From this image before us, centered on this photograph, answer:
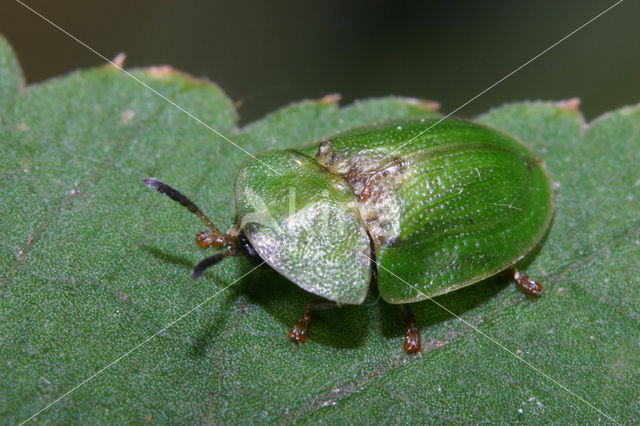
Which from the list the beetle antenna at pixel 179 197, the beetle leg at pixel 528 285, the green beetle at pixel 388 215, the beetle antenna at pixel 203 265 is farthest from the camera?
the beetle leg at pixel 528 285

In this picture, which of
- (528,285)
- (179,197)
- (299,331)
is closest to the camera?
(179,197)

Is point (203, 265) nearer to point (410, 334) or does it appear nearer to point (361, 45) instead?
point (410, 334)

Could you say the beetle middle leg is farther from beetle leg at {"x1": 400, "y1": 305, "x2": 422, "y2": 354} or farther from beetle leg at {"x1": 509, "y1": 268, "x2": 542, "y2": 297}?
beetle leg at {"x1": 509, "y1": 268, "x2": 542, "y2": 297}

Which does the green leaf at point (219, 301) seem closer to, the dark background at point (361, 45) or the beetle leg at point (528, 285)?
the beetle leg at point (528, 285)

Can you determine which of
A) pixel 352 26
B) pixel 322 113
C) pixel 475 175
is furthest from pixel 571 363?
pixel 352 26

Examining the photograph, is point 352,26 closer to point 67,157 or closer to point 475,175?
point 475,175

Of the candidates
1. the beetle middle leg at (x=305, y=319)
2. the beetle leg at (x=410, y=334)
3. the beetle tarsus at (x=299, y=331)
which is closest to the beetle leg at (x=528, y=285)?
the beetle leg at (x=410, y=334)

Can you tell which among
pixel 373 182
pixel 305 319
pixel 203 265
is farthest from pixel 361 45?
pixel 203 265
